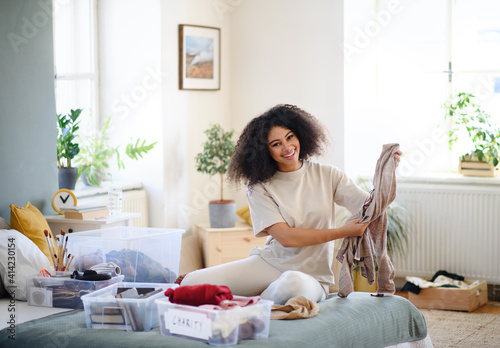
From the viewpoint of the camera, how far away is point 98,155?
4.47 m

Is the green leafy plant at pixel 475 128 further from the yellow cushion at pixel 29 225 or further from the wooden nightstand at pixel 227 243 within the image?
the yellow cushion at pixel 29 225

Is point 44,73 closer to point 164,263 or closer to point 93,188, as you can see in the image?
point 93,188

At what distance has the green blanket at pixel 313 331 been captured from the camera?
7.12ft

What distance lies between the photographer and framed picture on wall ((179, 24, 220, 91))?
15.3ft

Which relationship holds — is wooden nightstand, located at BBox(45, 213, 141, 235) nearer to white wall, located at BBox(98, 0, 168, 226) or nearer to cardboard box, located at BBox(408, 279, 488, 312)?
white wall, located at BBox(98, 0, 168, 226)

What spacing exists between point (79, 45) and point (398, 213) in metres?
2.45

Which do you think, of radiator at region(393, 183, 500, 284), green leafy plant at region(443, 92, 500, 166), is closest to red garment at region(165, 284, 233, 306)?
radiator at region(393, 183, 500, 284)

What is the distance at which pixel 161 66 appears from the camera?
4566 mm

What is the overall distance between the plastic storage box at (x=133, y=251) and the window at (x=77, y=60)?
153 cm

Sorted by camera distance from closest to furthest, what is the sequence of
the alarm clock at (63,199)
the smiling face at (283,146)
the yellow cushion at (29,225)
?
the smiling face at (283,146) < the yellow cushion at (29,225) < the alarm clock at (63,199)

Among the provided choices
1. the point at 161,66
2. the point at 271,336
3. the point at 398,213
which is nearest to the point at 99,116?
the point at 161,66

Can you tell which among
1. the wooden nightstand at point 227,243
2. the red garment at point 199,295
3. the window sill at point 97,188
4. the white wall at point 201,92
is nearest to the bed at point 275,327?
the red garment at point 199,295

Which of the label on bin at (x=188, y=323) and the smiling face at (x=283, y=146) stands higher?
the smiling face at (x=283, y=146)

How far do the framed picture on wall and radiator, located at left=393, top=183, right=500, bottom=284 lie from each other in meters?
1.55
